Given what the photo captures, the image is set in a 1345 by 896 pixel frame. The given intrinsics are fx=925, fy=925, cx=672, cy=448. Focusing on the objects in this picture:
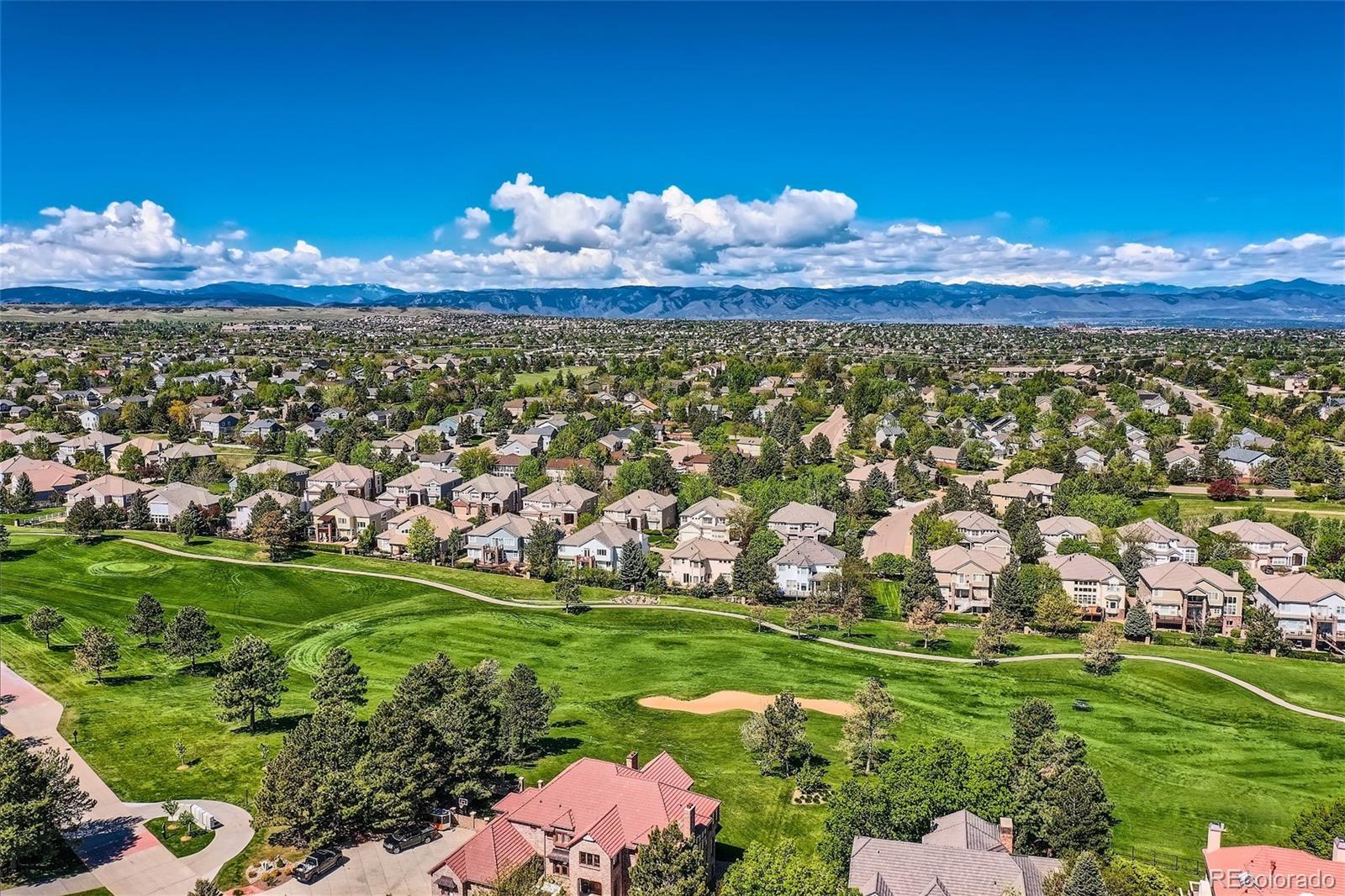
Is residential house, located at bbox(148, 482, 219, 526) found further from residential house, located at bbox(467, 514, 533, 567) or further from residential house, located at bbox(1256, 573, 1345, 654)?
residential house, located at bbox(1256, 573, 1345, 654)

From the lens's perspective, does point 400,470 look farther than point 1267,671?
Yes

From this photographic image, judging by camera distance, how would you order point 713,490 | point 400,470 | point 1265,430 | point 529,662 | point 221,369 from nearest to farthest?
point 529,662
point 713,490
point 400,470
point 1265,430
point 221,369

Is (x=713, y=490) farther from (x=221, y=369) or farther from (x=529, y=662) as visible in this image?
(x=221, y=369)

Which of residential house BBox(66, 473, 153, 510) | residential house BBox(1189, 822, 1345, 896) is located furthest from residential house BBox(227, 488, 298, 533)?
residential house BBox(1189, 822, 1345, 896)

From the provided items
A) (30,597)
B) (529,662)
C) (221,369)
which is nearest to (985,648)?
(529,662)

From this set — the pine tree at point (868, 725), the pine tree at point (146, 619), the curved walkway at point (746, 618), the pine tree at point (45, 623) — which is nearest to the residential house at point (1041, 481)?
the curved walkway at point (746, 618)

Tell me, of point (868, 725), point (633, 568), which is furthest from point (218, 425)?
point (868, 725)
